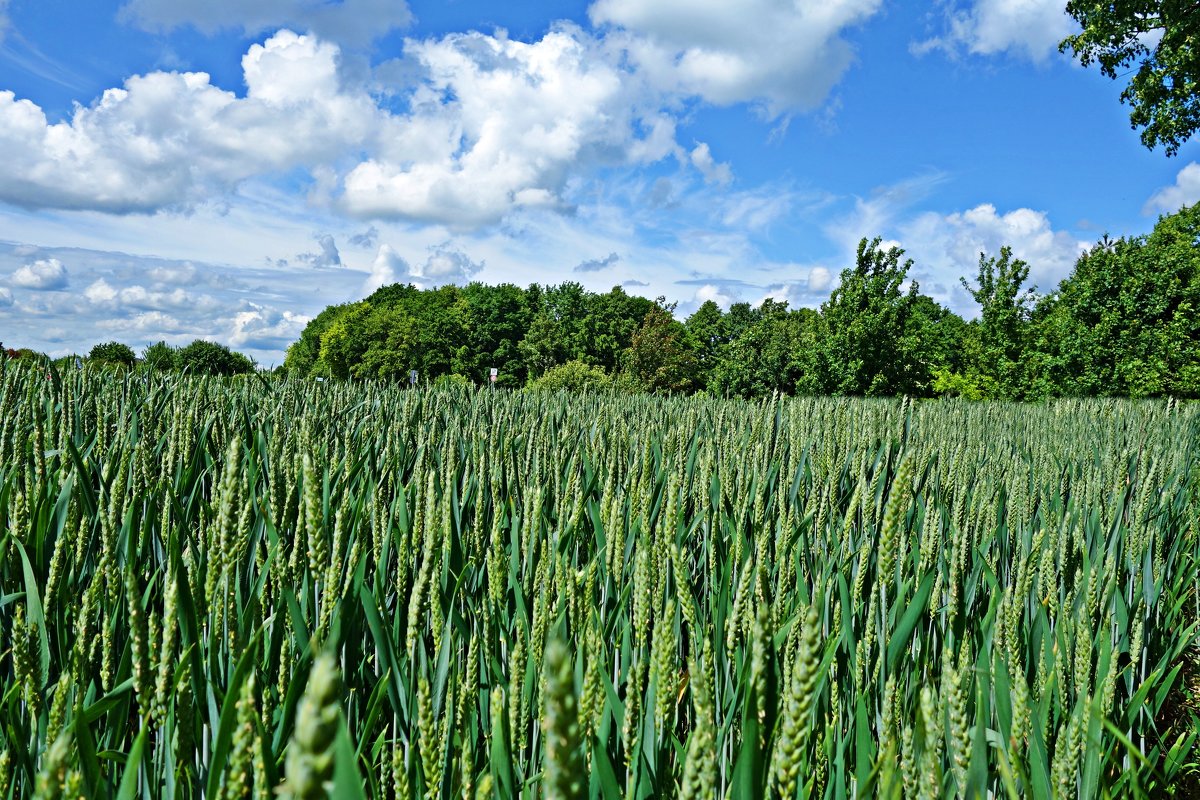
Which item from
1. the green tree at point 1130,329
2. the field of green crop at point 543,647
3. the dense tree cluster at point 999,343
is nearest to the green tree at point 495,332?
the dense tree cluster at point 999,343

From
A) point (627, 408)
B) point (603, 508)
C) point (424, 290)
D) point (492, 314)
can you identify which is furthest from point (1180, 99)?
point (424, 290)

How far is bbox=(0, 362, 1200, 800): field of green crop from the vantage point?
75 cm

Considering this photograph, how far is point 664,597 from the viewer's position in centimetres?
167

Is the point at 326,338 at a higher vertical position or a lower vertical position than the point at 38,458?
higher

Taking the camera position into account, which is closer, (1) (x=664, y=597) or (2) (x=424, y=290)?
(1) (x=664, y=597)

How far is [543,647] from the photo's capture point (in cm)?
116

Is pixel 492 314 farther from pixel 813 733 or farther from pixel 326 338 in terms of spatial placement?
pixel 813 733

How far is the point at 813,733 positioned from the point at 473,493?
1355 millimetres

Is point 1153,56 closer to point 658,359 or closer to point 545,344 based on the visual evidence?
point 658,359

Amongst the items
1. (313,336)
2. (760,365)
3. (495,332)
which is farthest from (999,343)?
(313,336)

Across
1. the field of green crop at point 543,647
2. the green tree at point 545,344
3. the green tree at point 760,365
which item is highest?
the green tree at point 545,344

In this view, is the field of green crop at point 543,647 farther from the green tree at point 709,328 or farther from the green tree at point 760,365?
the green tree at point 709,328

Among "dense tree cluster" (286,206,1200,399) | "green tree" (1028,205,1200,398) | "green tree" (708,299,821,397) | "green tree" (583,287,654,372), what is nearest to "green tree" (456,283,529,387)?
"green tree" (583,287,654,372)

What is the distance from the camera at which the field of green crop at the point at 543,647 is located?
0.75m
